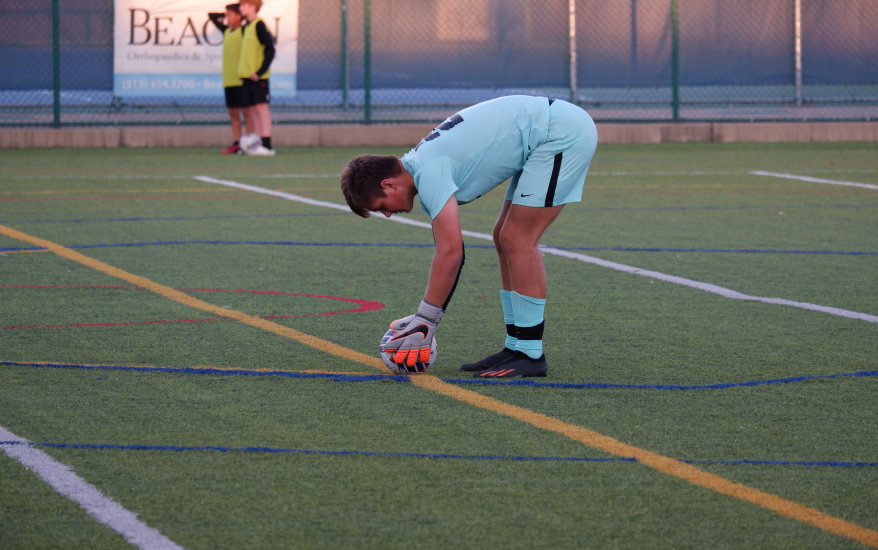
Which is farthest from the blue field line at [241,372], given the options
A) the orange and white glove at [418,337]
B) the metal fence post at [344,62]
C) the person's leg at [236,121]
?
the metal fence post at [344,62]

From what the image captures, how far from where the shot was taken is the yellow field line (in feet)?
11.9

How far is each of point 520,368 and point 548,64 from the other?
15332mm

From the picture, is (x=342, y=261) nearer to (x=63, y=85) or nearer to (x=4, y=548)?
(x=4, y=548)

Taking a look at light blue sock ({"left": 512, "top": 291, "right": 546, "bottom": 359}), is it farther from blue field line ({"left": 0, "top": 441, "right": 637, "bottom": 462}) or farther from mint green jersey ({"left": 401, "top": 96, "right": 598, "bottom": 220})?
blue field line ({"left": 0, "top": 441, "right": 637, "bottom": 462})

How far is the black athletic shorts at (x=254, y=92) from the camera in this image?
17.3 m

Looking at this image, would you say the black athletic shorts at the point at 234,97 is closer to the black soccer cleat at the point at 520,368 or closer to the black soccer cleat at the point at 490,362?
the black soccer cleat at the point at 490,362

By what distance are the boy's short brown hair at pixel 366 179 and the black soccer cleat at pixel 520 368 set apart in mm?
883

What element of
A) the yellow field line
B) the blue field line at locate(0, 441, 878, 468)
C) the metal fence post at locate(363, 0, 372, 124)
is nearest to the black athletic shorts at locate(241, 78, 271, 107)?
the metal fence post at locate(363, 0, 372, 124)

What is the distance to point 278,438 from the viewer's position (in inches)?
175

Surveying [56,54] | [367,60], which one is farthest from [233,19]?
[56,54]

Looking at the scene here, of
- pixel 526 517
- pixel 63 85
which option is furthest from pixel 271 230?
pixel 63 85

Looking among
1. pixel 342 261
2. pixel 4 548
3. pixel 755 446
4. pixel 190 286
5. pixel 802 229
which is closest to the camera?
pixel 4 548

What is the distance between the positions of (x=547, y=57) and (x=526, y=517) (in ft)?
56.2

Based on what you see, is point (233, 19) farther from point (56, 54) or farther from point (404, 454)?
point (404, 454)
